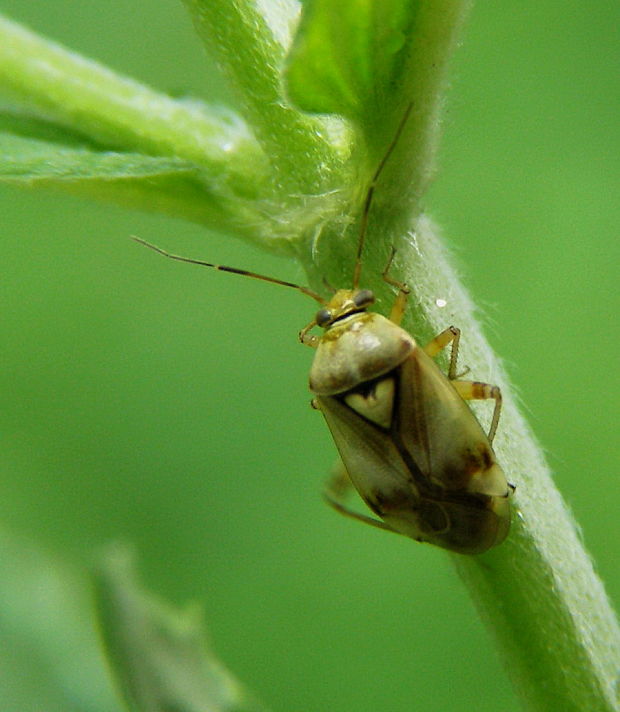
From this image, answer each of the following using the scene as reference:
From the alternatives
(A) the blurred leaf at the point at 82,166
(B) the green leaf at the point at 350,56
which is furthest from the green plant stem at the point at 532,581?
(A) the blurred leaf at the point at 82,166

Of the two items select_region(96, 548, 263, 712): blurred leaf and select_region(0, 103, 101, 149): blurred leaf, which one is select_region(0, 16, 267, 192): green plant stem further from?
select_region(96, 548, 263, 712): blurred leaf

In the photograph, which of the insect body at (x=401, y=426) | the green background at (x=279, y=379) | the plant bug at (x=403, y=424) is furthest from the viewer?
the green background at (x=279, y=379)

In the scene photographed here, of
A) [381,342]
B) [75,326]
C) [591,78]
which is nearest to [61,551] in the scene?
[75,326]

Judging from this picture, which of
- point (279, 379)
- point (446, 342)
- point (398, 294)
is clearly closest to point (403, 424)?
point (446, 342)

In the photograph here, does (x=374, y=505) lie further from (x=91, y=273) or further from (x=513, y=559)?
(x=91, y=273)

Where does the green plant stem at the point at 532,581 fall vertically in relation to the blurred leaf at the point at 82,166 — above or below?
below

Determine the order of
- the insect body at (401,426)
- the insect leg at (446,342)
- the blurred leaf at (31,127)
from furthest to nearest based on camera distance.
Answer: the insect body at (401,426) < the blurred leaf at (31,127) < the insect leg at (446,342)

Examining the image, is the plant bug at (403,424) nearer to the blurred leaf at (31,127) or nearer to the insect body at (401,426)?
the insect body at (401,426)
